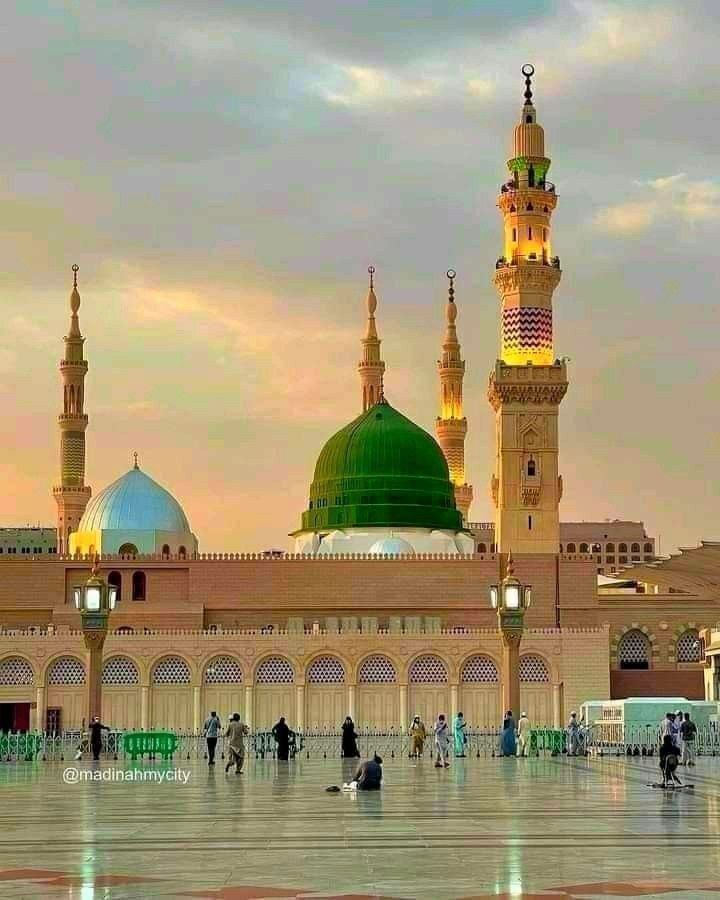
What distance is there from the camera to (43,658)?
4747 centimetres

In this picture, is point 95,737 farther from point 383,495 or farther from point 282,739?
point 383,495

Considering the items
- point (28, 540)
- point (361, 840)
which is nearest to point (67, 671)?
point (361, 840)

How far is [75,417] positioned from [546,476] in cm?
1723

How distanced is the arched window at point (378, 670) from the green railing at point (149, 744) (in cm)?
2095

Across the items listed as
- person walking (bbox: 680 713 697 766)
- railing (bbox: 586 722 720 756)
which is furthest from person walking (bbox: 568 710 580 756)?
person walking (bbox: 680 713 697 766)

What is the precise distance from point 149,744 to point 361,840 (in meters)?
16.3

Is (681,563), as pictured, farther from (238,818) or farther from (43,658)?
(43,658)

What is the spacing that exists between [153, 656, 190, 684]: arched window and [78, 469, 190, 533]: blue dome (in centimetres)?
587

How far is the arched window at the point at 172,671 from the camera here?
47844 millimetres

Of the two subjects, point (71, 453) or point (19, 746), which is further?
point (71, 453)

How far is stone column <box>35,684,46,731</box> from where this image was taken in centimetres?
4703

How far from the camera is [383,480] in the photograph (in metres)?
56.4

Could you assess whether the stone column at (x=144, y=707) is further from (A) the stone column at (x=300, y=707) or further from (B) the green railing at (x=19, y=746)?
(B) the green railing at (x=19, y=746)

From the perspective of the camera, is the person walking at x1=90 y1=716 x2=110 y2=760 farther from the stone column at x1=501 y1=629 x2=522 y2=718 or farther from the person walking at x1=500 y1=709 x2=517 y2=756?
the person walking at x1=500 y1=709 x2=517 y2=756
